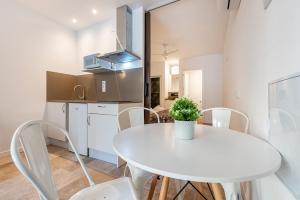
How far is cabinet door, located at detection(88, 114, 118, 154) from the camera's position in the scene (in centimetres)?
216

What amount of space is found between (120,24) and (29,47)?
168cm

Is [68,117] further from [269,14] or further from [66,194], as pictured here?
[269,14]

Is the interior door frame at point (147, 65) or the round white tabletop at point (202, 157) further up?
the interior door frame at point (147, 65)

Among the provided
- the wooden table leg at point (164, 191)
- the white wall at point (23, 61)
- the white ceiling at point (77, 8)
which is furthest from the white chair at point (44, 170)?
Answer: the white ceiling at point (77, 8)

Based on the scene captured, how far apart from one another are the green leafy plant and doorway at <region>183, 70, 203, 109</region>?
16.7 ft

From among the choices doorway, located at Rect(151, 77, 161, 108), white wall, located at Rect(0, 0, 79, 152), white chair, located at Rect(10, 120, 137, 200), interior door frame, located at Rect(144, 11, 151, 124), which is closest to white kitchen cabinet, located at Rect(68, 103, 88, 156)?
white wall, located at Rect(0, 0, 79, 152)

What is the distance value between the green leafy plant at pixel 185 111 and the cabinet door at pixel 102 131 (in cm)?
135

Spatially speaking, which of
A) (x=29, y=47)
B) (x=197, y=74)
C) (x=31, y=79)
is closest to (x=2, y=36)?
(x=29, y=47)

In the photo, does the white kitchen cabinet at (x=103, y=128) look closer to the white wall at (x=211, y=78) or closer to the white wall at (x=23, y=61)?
the white wall at (x=23, y=61)

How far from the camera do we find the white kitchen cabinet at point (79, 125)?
95.0 inches

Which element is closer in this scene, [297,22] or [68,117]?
[297,22]

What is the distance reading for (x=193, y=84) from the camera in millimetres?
6062

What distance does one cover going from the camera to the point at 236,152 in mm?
708

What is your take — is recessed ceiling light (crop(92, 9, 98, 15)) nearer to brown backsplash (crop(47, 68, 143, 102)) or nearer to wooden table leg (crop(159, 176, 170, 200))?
brown backsplash (crop(47, 68, 143, 102))
